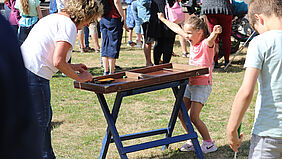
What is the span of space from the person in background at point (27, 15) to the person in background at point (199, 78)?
13.2ft

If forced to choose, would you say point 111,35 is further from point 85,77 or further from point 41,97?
point 41,97

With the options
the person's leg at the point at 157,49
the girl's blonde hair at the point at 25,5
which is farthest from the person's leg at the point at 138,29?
the girl's blonde hair at the point at 25,5

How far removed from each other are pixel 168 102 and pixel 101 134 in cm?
166

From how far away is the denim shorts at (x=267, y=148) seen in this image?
8.29 ft

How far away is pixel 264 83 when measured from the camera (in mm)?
2549

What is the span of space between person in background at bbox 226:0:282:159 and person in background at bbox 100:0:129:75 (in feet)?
16.4

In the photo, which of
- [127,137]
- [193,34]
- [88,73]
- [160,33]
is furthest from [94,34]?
[88,73]

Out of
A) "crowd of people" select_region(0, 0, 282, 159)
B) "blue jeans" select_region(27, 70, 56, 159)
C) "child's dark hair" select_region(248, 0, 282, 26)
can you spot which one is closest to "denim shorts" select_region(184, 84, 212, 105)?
"crowd of people" select_region(0, 0, 282, 159)

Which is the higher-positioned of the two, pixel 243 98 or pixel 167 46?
pixel 243 98

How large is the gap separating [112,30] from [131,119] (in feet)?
8.17

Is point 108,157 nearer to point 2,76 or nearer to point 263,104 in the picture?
point 263,104

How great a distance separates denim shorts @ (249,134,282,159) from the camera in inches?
99.4

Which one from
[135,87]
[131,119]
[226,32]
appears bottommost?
[131,119]

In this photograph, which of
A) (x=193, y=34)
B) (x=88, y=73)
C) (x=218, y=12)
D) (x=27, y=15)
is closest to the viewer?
(x=88, y=73)
